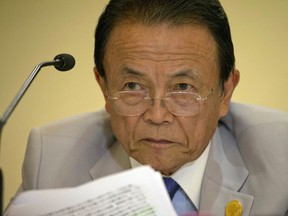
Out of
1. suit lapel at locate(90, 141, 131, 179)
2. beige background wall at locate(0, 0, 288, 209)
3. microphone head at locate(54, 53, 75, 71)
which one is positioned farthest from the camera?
beige background wall at locate(0, 0, 288, 209)

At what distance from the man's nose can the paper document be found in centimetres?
41

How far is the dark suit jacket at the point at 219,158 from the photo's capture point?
3.92ft

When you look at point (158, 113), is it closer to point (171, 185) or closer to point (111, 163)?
point (171, 185)

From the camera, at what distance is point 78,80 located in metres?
2.08

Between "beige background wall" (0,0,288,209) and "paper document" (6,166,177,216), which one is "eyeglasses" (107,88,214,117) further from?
"beige background wall" (0,0,288,209)

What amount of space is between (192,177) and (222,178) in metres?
0.09

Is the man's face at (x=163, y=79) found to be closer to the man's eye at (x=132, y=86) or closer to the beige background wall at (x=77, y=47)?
the man's eye at (x=132, y=86)

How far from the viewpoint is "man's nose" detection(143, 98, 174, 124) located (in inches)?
42.3

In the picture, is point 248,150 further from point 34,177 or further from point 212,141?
point 34,177

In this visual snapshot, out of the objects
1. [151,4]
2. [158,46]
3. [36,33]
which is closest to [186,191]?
[158,46]

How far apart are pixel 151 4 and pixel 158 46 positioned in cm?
13

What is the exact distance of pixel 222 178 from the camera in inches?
49.6

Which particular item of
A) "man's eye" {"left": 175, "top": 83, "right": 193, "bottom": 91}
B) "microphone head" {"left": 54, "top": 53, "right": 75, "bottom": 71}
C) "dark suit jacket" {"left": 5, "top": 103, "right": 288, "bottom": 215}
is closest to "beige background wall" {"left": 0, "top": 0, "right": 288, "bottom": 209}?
"dark suit jacket" {"left": 5, "top": 103, "right": 288, "bottom": 215}

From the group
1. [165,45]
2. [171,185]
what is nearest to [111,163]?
[171,185]
